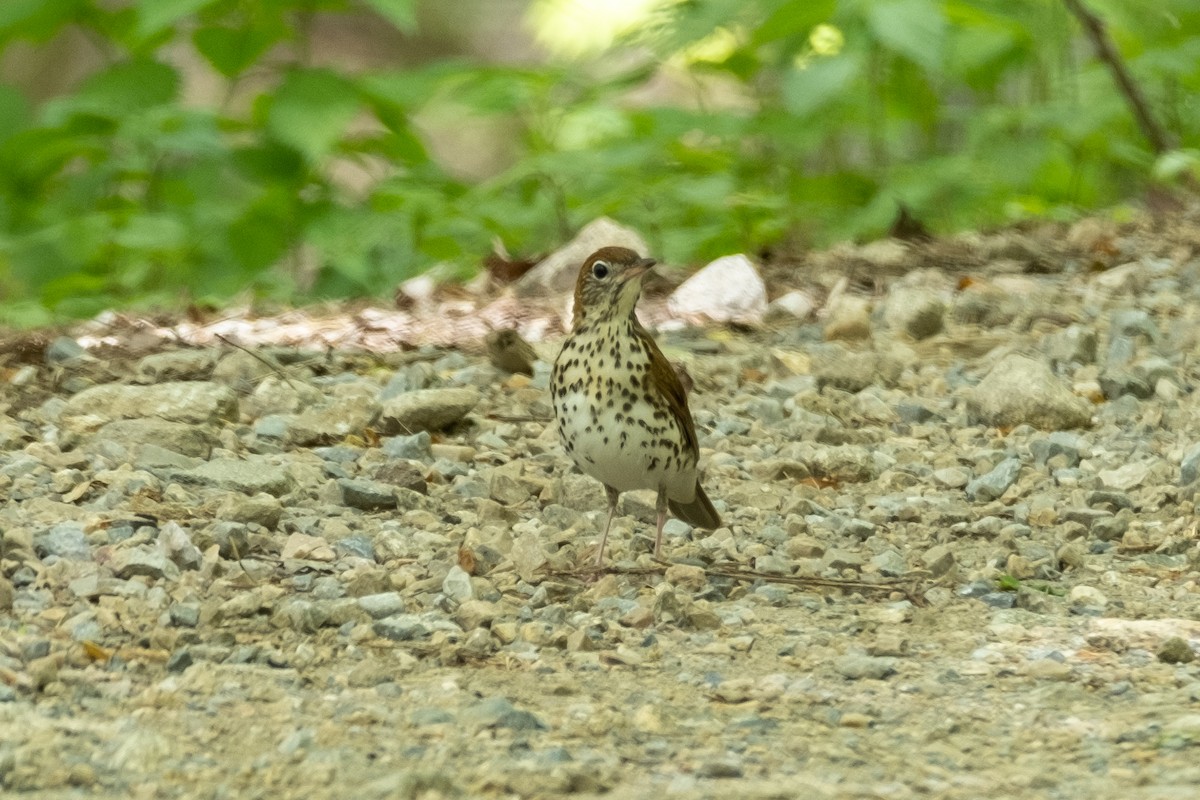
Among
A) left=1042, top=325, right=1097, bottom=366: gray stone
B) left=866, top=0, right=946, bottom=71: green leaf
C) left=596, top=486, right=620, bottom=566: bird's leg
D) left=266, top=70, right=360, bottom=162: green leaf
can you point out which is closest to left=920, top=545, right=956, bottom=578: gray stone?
left=596, top=486, right=620, bottom=566: bird's leg

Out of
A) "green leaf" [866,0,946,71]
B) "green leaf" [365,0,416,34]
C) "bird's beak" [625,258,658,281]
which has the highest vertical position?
"green leaf" [866,0,946,71]

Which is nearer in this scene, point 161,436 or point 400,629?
A: point 400,629

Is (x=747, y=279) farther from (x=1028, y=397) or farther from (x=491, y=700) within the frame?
(x=491, y=700)

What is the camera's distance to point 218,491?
3742 millimetres

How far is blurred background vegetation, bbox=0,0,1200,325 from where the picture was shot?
682 centimetres

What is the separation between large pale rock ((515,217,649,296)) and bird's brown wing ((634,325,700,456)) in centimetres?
241

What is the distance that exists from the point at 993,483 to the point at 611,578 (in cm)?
124

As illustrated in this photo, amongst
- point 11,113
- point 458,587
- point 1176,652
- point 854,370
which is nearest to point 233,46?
point 11,113

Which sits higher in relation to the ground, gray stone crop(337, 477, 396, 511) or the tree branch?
the tree branch

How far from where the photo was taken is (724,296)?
6.05 metres

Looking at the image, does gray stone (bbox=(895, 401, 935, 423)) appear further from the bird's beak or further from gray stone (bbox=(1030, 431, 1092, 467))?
the bird's beak

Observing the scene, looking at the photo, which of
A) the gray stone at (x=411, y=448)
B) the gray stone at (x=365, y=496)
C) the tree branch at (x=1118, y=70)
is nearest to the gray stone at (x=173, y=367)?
the gray stone at (x=411, y=448)

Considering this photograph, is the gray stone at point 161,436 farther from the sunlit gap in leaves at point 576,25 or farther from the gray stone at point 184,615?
the sunlit gap in leaves at point 576,25

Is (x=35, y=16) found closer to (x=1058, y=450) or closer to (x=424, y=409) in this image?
(x=424, y=409)
